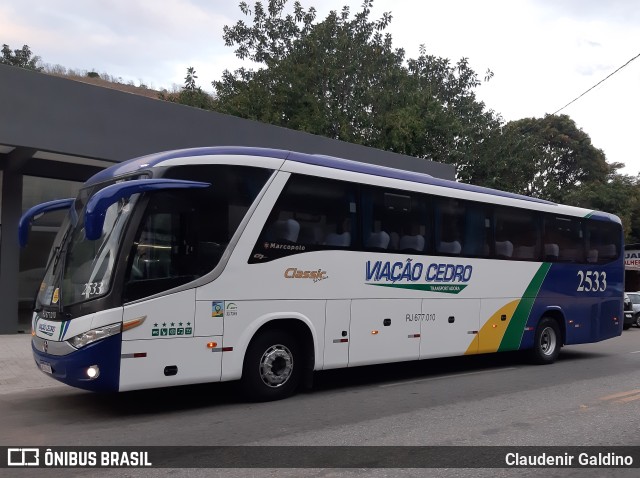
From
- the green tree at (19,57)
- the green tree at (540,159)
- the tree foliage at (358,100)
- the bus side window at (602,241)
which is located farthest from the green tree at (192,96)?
the green tree at (19,57)

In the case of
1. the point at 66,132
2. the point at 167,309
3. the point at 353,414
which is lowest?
the point at 353,414

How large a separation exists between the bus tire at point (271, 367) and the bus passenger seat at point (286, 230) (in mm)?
1265

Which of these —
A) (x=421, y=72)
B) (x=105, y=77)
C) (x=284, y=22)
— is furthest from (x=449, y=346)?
(x=105, y=77)

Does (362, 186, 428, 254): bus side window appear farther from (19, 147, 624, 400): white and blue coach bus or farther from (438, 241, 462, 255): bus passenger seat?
(438, 241, 462, 255): bus passenger seat

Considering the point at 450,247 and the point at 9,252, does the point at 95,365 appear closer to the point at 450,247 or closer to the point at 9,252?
the point at 450,247

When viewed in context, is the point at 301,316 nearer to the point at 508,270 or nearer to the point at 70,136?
the point at 508,270

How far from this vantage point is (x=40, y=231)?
15.8m

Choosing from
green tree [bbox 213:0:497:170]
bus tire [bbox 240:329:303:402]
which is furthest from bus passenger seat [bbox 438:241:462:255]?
green tree [bbox 213:0:497:170]

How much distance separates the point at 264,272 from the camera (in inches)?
346

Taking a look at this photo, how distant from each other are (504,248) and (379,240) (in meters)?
3.51

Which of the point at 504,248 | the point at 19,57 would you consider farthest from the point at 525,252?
the point at 19,57

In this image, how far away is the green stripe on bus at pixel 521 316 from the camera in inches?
508

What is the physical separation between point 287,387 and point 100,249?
315 centimetres

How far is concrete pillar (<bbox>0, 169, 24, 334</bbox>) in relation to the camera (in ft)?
47.8
